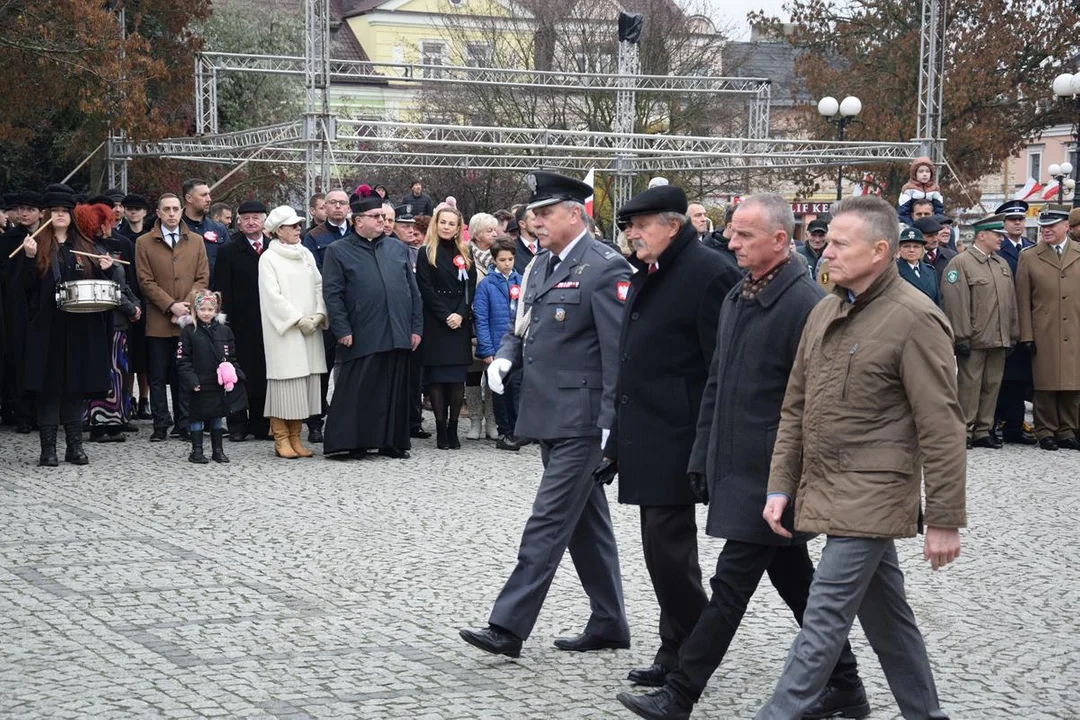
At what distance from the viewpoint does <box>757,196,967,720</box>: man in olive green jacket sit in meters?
4.88

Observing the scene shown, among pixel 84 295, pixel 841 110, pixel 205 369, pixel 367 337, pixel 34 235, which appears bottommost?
pixel 205 369

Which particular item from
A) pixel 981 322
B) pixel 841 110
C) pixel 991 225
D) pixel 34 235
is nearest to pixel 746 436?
pixel 34 235

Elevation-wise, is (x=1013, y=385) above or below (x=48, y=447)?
above

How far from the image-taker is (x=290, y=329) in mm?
13023

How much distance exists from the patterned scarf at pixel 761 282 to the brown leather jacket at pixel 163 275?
30.0ft

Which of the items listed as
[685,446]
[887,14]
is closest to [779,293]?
[685,446]

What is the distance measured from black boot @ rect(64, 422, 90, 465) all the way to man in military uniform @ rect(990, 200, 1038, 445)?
825cm

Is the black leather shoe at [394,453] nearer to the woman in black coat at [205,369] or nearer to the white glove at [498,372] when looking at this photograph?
the woman in black coat at [205,369]

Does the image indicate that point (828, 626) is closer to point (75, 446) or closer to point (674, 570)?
point (674, 570)

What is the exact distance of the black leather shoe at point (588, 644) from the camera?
6.69m

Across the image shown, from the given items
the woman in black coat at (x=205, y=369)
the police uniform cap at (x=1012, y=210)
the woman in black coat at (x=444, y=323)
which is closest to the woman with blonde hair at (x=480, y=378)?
the woman in black coat at (x=444, y=323)

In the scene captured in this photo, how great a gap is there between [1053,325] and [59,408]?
9012 mm

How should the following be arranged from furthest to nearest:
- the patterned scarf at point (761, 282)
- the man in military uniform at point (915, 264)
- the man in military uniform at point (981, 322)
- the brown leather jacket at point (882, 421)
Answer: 1. the man in military uniform at point (981, 322)
2. the man in military uniform at point (915, 264)
3. the patterned scarf at point (761, 282)
4. the brown leather jacket at point (882, 421)

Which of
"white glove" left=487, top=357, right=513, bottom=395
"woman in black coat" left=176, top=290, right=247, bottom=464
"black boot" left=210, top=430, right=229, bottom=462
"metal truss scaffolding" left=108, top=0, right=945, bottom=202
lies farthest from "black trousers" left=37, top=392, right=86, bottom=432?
"metal truss scaffolding" left=108, top=0, right=945, bottom=202
